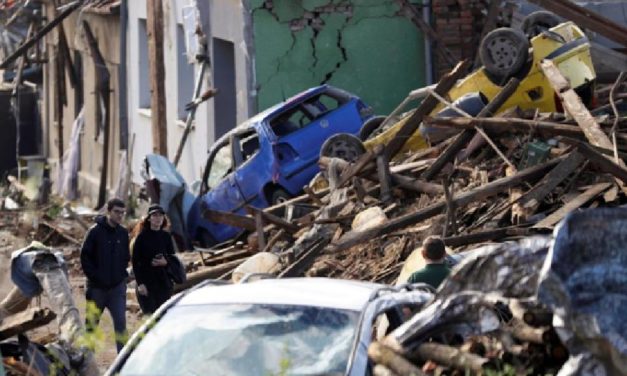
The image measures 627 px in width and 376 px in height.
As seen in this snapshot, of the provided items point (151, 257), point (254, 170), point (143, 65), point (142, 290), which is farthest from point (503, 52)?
point (143, 65)

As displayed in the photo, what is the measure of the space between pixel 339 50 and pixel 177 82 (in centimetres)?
502

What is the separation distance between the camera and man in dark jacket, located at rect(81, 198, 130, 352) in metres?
12.5

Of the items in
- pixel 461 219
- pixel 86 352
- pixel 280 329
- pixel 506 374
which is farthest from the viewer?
pixel 461 219

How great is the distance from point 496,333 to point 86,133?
27.6 metres

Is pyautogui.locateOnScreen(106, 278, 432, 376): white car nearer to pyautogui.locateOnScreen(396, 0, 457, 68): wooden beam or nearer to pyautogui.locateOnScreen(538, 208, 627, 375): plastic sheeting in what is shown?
pyautogui.locateOnScreen(538, 208, 627, 375): plastic sheeting

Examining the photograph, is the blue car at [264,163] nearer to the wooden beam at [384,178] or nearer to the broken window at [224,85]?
the wooden beam at [384,178]

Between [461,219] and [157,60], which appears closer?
[461,219]

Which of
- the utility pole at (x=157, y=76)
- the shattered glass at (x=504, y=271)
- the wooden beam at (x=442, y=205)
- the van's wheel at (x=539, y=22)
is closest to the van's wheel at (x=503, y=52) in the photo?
the van's wheel at (x=539, y=22)

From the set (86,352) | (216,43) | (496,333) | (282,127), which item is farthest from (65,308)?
(216,43)

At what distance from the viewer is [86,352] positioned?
10227 millimetres

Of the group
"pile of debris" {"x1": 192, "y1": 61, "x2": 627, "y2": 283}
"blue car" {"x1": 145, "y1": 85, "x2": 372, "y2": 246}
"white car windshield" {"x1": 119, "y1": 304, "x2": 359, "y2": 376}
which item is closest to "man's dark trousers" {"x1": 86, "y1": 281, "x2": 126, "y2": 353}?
"pile of debris" {"x1": 192, "y1": 61, "x2": 627, "y2": 283}

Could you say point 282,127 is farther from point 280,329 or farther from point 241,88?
point 280,329

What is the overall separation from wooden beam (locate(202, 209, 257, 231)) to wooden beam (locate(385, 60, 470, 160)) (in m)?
1.70

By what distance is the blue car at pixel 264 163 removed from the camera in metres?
19.1
